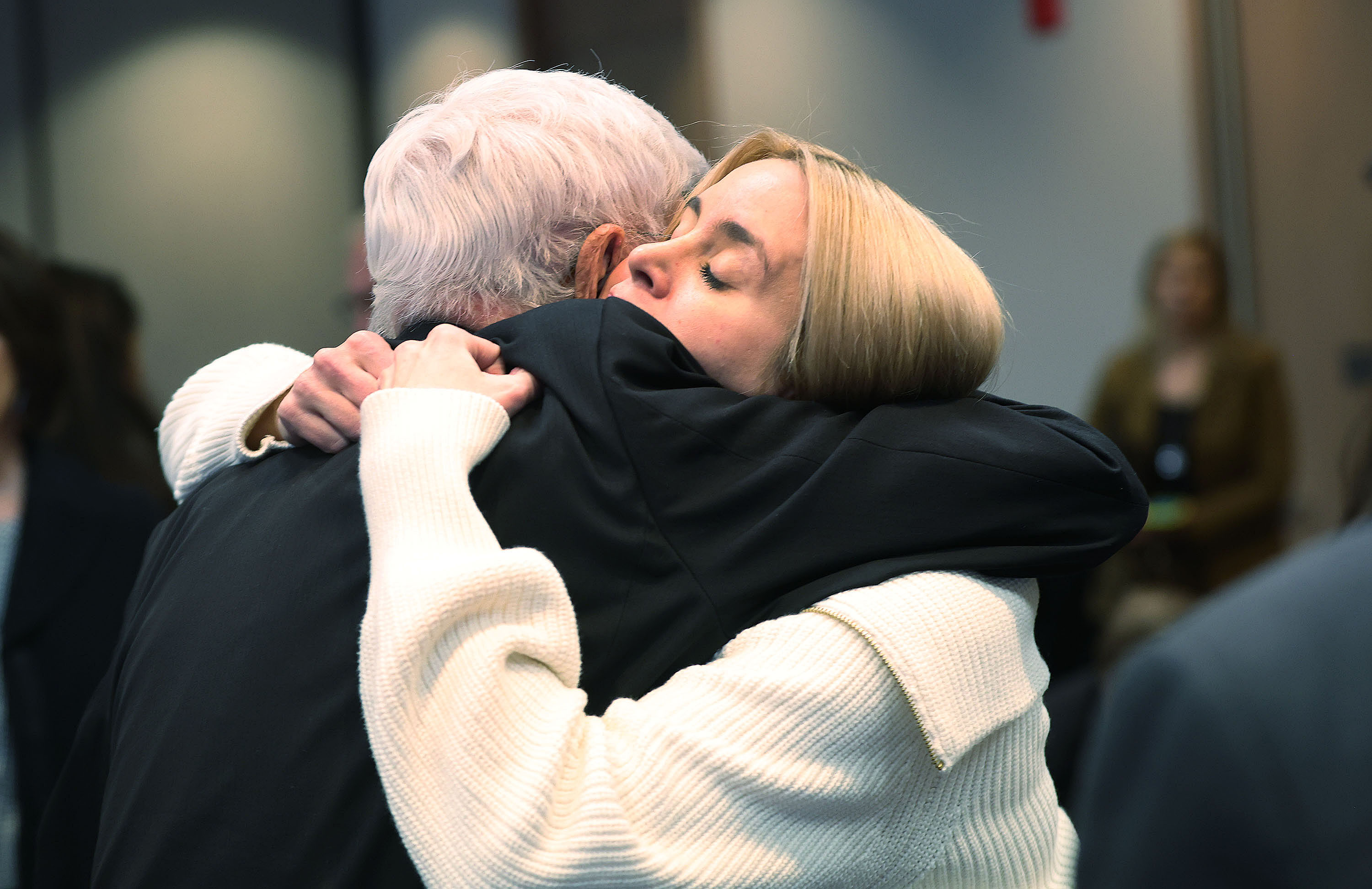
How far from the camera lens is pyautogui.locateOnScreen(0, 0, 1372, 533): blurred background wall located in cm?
352

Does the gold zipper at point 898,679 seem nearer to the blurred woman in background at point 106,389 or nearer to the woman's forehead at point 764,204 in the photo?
the woman's forehead at point 764,204

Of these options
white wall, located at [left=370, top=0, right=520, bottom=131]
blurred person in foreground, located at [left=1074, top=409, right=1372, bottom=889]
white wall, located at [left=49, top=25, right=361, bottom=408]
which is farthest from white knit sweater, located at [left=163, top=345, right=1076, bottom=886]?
white wall, located at [left=370, top=0, right=520, bottom=131]

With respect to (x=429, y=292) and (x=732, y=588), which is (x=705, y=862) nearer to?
(x=732, y=588)

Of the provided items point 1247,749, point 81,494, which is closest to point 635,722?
point 1247,749

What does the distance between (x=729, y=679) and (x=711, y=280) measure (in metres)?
0.44

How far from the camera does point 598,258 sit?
4.42 feet

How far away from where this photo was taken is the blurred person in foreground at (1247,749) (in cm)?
50

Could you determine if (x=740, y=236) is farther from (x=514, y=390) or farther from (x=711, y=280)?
(x=514, y=390)

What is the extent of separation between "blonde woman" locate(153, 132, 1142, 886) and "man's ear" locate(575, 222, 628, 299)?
0.17 metres

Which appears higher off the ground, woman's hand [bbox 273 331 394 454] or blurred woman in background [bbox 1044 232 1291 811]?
woman's hand [bbox 273 331 394 454]

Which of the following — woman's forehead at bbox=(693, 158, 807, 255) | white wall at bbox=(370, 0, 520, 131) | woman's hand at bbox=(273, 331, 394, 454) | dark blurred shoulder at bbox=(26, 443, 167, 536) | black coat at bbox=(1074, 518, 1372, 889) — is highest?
white wall at bbox=(370, 0, 520, 131)

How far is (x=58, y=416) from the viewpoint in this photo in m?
2.57

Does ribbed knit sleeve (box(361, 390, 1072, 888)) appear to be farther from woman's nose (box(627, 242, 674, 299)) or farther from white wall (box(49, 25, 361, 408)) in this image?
white wall (box(49, 25, 361, 408))

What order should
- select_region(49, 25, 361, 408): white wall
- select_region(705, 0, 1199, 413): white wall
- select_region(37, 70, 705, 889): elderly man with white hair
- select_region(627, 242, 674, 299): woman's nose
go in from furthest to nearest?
1. select_region(49, 25, 361, 408): white wall
2. select_region(705, 0, 1199, 413): white wall
3. select_region(627, 242, 674, 299): woman's nose
4. select_region(37, 70, 705, 889): elderly man with white hair
